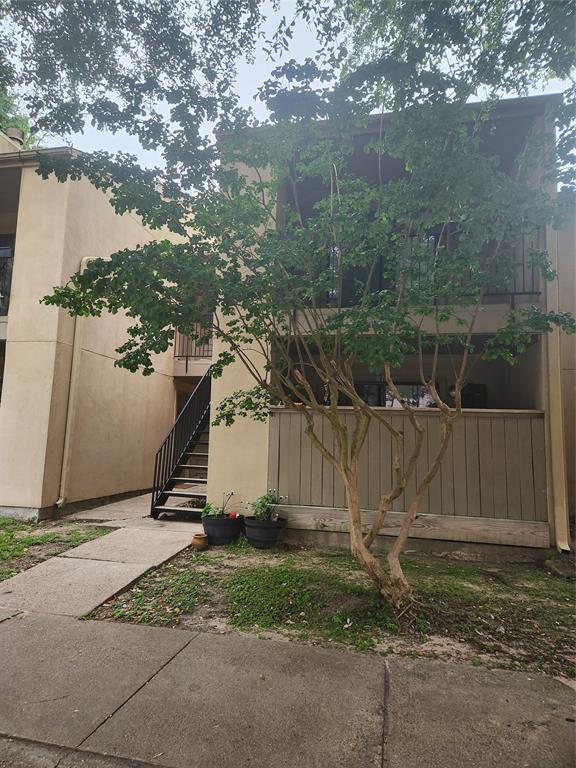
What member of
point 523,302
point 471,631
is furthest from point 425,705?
point 523,302

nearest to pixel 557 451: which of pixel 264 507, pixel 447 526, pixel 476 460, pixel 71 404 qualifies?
pixel 476 460

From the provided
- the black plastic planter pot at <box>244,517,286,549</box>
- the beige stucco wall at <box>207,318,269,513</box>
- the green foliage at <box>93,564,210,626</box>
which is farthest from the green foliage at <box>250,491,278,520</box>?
the green foliage at <box>93,564,210,626</box>

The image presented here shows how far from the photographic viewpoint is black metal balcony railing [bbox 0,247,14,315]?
325 inches

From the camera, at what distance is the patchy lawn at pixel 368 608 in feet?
10.1

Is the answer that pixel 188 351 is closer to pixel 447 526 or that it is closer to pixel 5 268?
pixel 5 268

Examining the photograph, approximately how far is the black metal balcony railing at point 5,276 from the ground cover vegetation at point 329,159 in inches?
208

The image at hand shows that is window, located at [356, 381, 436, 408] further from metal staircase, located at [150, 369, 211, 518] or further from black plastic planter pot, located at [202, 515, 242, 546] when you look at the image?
black plastic planter pot, located at [202, 515, 242, 546]

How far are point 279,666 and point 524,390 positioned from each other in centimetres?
545

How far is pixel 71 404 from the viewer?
7359 millimetres

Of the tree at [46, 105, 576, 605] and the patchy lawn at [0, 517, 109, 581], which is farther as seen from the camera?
the patchy lawn at [0, 517, 109, 581]

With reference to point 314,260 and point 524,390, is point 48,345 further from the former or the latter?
point 524,390

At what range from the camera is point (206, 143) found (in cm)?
414

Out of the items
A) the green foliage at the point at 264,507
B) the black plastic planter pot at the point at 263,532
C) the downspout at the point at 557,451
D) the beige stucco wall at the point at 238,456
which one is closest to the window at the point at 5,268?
the beige stucco wall at the point at 238,456

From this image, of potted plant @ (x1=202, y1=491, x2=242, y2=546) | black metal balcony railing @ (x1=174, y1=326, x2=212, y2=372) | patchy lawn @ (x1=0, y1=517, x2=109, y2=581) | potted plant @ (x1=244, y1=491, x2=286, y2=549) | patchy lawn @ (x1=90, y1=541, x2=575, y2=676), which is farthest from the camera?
black metal balcony railing @ (x1=174, y1=326, x2=212, y2=372)
